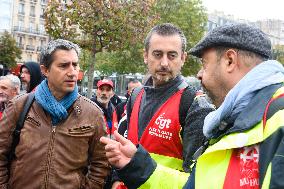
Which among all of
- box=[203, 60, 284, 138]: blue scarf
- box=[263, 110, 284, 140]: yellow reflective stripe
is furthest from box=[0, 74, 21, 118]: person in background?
box=[263, 110, 284, 140]: yellow reflective stripe

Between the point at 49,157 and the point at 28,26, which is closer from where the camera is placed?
the point at 49,157

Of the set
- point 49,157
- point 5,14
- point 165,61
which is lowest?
point 49,157

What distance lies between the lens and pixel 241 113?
1730 millimetres

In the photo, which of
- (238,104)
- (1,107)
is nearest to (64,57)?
(238,104)

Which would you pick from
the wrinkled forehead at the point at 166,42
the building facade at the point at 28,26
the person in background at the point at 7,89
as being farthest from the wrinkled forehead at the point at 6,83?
the building facade at the point at 28,26

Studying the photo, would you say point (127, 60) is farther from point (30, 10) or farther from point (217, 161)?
point (30, 10)

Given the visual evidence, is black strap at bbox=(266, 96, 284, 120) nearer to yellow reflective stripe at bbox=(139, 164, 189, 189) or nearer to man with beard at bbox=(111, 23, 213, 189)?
yellow reflective stripe at bbox=(139, 164, 189, 189)

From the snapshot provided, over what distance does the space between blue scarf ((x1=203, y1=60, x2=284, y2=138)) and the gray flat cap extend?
92mm

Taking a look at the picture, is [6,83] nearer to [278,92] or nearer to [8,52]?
[278,92]

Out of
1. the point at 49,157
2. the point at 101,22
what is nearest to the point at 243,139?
the point at 49,157

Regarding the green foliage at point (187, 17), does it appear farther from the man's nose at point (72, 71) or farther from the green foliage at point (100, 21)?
the man's nose at point (72, 71)

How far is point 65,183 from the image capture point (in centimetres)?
335

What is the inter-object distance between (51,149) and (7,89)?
126 inches

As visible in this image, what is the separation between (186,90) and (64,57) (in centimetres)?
121
